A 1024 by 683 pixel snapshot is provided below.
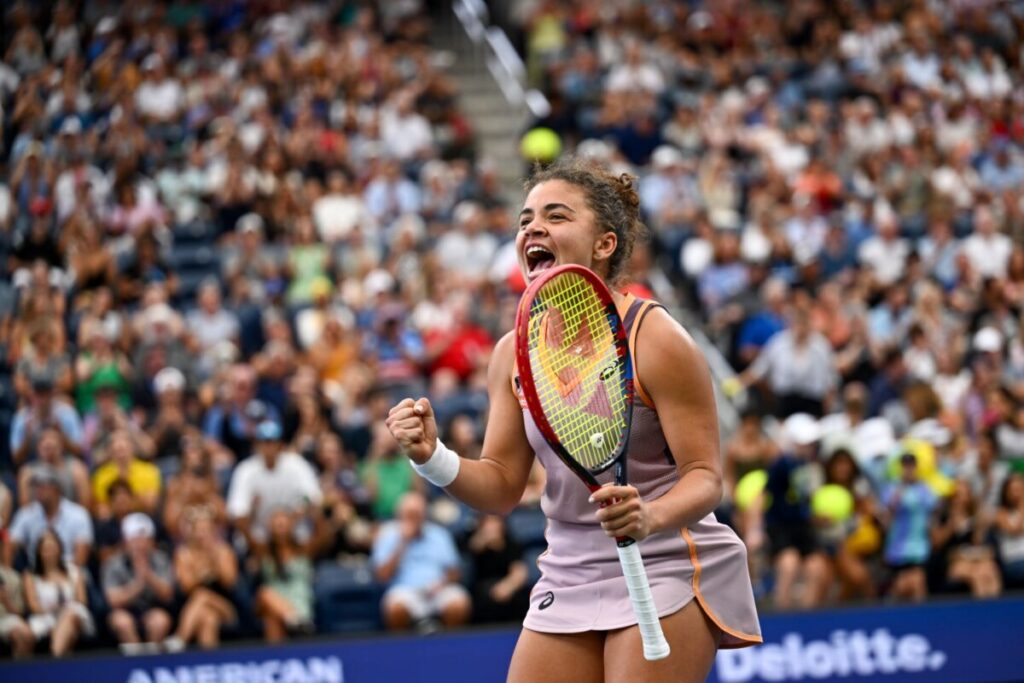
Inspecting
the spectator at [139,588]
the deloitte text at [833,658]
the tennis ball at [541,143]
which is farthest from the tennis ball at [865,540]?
the tennis ball at [541,143]

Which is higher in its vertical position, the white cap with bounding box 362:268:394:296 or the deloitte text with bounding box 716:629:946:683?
the white cap with bounding box 362:268:394:296

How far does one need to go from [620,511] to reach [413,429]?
0.63 meters

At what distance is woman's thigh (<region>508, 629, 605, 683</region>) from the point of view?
349cm

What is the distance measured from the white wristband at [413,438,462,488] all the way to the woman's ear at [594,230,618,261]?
609mm

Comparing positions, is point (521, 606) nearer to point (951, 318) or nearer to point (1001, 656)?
A: point (1001, 656)

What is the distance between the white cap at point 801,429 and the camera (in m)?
9.78

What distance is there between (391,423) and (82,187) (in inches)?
333

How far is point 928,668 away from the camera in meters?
7.58

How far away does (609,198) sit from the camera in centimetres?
371

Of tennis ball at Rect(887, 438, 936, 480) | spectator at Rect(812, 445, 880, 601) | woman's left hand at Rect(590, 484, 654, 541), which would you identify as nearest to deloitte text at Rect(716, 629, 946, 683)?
spectator at Rect(812, 445, 880, 601)

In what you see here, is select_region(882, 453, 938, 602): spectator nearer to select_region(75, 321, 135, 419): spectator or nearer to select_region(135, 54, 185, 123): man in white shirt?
select_region(75, 321, 135, 419): spectator

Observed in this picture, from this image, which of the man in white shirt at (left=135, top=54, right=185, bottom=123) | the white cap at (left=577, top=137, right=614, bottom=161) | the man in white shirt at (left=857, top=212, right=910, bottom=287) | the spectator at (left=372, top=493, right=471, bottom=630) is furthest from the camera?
the man in white shirt at (left=135, top=54, right=185, bottom=123)

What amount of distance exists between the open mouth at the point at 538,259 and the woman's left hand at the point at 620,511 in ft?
2.39

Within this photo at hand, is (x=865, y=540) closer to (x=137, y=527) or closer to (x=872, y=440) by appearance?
(x=872, y=440)
